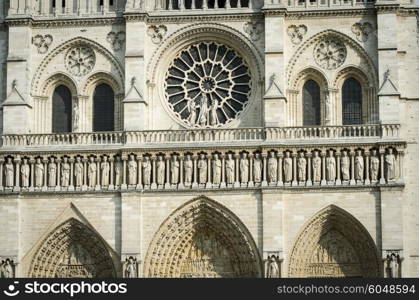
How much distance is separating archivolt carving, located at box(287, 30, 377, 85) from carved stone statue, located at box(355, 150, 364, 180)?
2.35m

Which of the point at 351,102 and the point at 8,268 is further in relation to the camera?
the point at 351,102

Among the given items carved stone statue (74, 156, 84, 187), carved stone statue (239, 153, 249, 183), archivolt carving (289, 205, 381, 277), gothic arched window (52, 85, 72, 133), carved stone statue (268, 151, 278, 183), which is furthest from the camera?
gothic arched window (52, 85, 72, 133)

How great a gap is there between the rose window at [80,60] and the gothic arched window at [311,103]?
6050 mm

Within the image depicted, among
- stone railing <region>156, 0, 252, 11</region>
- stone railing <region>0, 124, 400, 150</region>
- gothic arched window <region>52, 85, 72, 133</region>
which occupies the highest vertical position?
stone railing <region>156, 0, 252, 11</region>

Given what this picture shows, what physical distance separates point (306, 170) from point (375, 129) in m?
2.15

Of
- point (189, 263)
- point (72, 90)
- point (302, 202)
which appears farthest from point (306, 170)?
point (72, 90)

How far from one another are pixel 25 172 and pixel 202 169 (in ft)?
16.0

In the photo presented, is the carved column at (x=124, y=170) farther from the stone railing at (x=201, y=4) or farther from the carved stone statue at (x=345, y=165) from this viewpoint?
the carved stone statue at (x=345, y=165)

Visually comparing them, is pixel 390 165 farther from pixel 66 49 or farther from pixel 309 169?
pixel 66 49

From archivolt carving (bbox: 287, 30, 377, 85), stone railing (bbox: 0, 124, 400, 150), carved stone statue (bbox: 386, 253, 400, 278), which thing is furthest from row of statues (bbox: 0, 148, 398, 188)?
archivolt carving (bbox: 287, 30, 377, 85)

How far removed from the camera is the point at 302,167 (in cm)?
3497

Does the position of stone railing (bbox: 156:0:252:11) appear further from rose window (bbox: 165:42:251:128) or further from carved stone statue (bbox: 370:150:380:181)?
carved stone statue (bbox: 370:150:380:181)

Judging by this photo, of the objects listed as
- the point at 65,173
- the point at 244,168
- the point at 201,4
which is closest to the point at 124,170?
the point at 65,173
